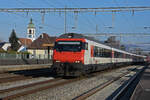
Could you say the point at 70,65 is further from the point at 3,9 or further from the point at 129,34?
the point at 129,34

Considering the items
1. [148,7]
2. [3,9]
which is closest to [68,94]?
[148,7]

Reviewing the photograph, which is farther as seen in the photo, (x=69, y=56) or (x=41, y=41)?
(x=41, y=41)

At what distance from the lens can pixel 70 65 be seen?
677 inches

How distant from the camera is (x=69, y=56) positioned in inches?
691

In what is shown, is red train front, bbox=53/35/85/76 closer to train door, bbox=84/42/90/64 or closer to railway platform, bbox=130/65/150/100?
train door, bbox=84/42/90/64

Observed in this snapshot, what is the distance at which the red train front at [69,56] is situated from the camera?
1722 cm

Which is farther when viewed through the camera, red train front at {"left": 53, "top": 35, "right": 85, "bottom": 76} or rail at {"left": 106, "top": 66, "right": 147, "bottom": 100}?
red train front at {"left": 53, "top": 35, "right": 85, "bottom": 76}

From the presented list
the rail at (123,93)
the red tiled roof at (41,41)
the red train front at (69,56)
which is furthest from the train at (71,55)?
the red tiled roof at (41,41)

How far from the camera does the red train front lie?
1722 centimetres

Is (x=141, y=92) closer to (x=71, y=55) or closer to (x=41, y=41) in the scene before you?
(x=71, y=55)

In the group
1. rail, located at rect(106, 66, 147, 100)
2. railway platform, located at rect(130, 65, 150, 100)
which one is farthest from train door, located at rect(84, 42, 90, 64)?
railway platform, located at rect(130, 65, 150, 100)

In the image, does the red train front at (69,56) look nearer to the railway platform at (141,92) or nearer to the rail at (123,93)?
the rail at (123,93)

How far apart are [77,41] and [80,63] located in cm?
166

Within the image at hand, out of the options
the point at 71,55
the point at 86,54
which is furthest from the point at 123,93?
the point at 86,54
